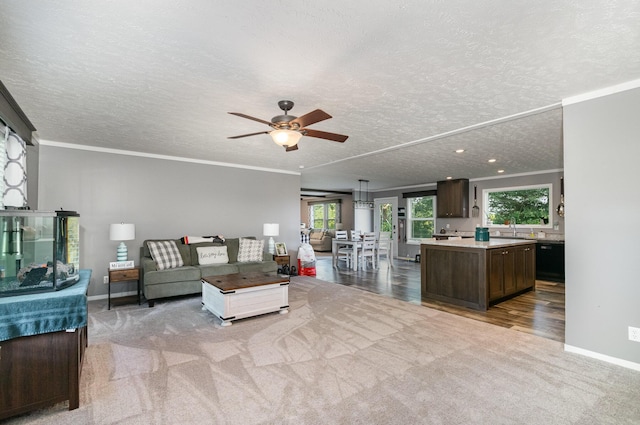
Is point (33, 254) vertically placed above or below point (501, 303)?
above

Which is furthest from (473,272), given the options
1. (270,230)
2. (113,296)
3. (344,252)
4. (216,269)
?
(113,296)

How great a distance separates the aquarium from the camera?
6.72 feet

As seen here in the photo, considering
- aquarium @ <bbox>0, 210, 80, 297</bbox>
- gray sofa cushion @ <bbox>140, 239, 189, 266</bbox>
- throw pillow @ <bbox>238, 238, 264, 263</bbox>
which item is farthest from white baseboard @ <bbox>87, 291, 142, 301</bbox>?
aquarium @ <bbox>0, 210, 80, 297</bbox>

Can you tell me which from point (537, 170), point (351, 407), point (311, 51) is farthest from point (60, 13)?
point (537, 170)

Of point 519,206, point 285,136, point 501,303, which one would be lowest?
point 501,303

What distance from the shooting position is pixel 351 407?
2.05 metres

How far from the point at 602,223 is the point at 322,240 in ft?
32.2

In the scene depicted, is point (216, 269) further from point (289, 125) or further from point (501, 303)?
point (501, 303)

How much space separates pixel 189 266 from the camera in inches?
201

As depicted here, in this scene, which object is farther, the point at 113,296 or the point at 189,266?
the point at 189,266

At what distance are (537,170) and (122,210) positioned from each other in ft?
27.7

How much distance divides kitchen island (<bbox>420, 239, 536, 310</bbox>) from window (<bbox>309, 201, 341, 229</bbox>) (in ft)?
24.6

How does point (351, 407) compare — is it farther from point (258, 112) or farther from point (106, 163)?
point (106, 163)

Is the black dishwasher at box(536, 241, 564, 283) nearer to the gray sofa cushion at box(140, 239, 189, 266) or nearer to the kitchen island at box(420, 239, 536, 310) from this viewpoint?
the kitchen island at box(420, 239, 536, 310)
